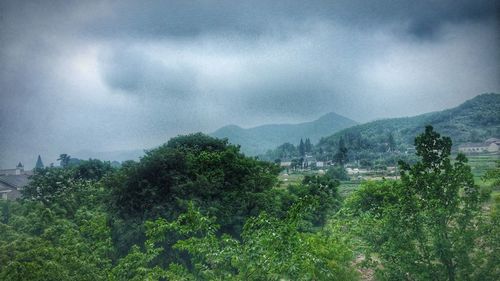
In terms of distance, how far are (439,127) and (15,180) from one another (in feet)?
176

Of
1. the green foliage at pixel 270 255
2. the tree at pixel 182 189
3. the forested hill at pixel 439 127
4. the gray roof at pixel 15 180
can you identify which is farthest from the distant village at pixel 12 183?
the forested hill at pixel 439 127

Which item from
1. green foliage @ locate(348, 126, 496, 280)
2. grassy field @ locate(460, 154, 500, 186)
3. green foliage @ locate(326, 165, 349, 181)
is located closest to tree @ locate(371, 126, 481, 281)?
green foliage @ locate(348, 126, 496, 280)

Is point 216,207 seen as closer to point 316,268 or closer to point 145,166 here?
point 145,166

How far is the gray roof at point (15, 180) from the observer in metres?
33.5

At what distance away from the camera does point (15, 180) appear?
3631 centimetres

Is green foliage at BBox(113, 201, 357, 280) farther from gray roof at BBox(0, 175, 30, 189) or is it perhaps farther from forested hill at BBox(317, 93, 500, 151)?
gray roof at BBox(0, 175, 30, 189)

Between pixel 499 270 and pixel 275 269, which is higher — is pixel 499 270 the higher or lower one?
the lower one

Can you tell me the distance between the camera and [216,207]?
1495cm

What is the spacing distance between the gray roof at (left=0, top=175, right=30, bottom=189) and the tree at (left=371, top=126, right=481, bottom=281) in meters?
34.4

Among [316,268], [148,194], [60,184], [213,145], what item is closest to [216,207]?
[148,194]

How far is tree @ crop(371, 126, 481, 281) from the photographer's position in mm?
6812

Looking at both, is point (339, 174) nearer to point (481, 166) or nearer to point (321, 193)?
point (321, 193)

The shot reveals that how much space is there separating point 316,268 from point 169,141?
16.8 m

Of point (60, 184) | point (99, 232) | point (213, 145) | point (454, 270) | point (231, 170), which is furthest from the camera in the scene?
point (60, 184)
